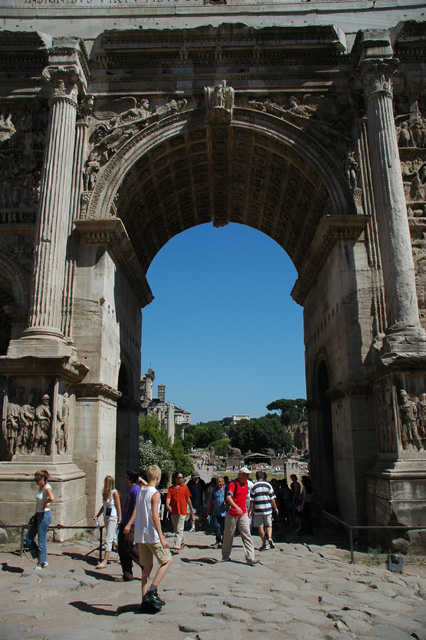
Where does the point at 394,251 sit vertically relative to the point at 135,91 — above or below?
below

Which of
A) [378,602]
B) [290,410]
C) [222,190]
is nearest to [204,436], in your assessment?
[290,410]

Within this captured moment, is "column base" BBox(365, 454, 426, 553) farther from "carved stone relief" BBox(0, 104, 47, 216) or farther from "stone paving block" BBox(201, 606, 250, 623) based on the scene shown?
"carved stone relief" BBox(0, 104, 47, 216)

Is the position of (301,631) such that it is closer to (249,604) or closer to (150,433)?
(249,604)

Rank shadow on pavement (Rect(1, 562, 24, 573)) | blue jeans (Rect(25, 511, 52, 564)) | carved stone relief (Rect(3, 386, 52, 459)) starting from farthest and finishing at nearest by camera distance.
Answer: carved stone relief (Rect(3, 386, 52, 459))
blue jeans (Rect(25, 511, 52, 564))
shadow on pavement (Rect(1, 562, 24, 573))

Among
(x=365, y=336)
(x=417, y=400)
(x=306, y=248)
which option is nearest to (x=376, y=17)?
(x=306, y=248)

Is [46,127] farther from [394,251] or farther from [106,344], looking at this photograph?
[394,251]

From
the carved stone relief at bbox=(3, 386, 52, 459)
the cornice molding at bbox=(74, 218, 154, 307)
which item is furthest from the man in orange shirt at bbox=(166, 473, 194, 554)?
the cornice molding at bbox=(74, 218, 154, 307)

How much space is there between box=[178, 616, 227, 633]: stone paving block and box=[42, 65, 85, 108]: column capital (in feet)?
40.3

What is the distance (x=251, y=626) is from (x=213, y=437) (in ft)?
523

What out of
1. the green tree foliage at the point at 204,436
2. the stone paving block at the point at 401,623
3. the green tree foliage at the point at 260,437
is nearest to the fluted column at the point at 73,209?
the stone paving block at the point at 401,623

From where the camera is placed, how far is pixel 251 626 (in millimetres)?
5820

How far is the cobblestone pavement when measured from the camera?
18.6 feet

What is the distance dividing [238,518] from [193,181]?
11982mm

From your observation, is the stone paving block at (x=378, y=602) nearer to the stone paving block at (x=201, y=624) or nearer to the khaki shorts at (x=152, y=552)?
the stone paving block at (x=201, y=624)
